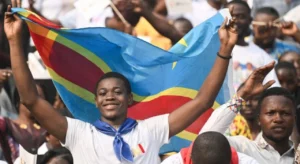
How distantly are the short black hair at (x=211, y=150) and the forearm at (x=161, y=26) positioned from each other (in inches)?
143

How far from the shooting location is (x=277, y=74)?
11.9 metres

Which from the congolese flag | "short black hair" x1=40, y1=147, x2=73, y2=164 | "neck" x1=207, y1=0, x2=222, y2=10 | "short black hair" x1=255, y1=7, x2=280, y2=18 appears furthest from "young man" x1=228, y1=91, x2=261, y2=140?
"neck" x1=207, y1=0, x2=222, y2=10

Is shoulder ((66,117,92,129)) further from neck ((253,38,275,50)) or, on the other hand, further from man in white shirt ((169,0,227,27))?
man in white shirt ((169,0,227,27))

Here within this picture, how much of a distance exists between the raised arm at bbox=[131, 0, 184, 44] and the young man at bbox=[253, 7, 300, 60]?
1.73 m

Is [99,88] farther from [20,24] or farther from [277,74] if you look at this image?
[277,74]

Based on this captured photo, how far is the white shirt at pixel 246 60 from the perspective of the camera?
11.6m

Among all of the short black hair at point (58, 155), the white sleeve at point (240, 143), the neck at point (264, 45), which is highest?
the neck at point (264, 45)

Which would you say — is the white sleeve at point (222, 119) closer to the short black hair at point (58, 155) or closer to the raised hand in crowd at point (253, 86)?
the raised hand in crowd at point (253, 86)

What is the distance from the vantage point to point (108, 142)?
333 inches

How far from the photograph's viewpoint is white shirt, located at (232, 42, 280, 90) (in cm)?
1163

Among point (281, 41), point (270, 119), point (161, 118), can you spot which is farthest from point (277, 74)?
point (161, 118)

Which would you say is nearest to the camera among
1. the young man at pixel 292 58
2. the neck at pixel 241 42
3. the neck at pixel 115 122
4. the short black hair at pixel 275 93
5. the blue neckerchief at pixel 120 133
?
the blue neckerchief at pixel 120 133

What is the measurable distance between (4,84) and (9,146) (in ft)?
4.62

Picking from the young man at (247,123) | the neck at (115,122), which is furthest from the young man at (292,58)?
the neck at (115,122)
